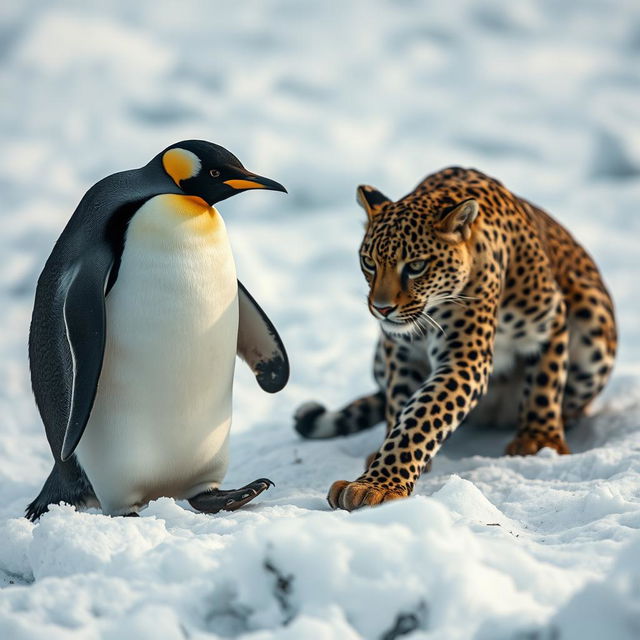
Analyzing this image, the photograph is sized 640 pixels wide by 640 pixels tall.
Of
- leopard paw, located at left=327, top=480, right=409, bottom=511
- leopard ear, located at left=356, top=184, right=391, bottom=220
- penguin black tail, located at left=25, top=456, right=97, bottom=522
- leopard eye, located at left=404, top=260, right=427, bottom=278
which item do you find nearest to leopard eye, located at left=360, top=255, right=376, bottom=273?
leopard eye, located at left=404, top=260, right=427, bottom=278

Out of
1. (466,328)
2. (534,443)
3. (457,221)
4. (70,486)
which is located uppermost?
(457,221)

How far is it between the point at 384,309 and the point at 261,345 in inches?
18.0

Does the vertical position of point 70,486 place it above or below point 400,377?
below

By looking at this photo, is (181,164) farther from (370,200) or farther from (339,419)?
(339,419)

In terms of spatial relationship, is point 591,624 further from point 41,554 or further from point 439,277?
point 439,277

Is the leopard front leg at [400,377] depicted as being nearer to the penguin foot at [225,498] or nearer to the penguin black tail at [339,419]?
the penguin black tail at [339,419]

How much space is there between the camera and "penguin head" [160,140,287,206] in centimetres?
327

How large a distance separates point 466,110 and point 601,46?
2579 millimetres

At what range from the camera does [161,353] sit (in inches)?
127

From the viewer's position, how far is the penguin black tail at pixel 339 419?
4773 mm

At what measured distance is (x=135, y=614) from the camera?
2305mm

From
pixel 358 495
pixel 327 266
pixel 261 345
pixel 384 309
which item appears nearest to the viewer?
pixel 358 495

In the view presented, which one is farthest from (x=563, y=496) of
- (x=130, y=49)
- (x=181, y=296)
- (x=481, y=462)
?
(x=130, y=49)

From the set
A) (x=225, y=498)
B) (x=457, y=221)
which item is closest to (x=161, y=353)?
(x=225, y=498)
